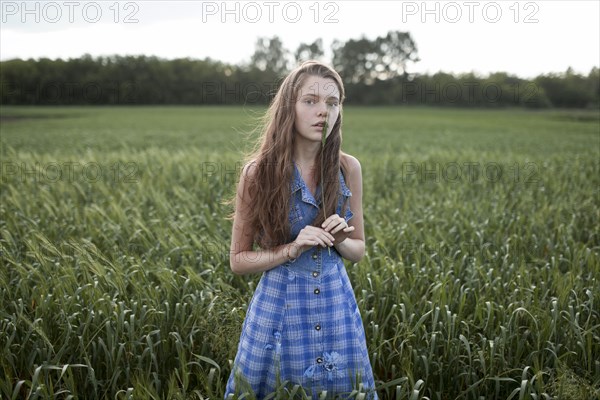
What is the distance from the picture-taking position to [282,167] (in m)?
1.99

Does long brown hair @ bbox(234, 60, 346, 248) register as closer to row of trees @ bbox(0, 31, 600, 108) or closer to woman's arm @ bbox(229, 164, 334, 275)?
woman's arm @ bbox(229, 164, 334, 275)

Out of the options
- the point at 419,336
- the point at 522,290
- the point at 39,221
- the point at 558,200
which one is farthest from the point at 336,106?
the point at 558,200

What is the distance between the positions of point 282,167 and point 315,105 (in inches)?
10.7

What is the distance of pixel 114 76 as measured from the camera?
55.6 metres

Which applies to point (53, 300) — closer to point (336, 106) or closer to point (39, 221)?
point (39, 221)

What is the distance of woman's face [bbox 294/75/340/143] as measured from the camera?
191 cm

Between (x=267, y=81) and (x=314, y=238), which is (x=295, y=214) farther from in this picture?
(x=267, y=81)

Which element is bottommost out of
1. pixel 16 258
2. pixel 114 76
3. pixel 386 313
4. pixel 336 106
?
pixel 386 313

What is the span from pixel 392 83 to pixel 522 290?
85135 millimetres

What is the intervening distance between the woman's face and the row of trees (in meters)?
23.7

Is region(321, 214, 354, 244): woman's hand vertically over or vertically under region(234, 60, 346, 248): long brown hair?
under

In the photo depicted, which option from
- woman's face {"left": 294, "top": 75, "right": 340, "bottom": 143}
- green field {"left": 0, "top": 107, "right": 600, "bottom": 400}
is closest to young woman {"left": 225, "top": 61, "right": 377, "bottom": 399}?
woman's face {"left": 294, "top": 75, "right": 340, "bottom": 143}

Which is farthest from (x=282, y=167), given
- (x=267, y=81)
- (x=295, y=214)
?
(x=267, y=81)

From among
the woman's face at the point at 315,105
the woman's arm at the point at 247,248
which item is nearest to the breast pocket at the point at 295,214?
the woman's arm at the point at 247,248
